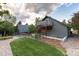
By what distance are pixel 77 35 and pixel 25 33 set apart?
32 centimetres

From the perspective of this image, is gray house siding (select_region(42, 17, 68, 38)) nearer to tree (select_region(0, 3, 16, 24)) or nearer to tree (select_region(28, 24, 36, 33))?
tree (select_region(28, 24, 36, 33))

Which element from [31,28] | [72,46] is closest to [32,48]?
[31,28]

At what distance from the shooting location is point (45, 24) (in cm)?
119

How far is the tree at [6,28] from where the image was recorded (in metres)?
1.18

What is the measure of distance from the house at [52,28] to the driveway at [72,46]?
34 millimetres

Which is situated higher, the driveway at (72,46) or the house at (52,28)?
the house at (52,28)

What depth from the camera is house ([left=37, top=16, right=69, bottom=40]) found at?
1.18 m

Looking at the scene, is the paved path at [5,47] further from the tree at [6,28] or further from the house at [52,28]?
the house at [52,28]

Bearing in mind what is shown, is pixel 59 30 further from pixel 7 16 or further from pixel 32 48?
pixel 7 16

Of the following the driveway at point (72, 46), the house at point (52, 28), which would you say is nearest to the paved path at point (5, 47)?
the house at point (52, 28)

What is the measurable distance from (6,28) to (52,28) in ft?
0.92

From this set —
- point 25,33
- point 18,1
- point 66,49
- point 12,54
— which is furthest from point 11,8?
point 66,49

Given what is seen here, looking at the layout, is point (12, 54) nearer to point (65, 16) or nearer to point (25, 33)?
point (25, 33)

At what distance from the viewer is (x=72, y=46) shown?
1.17 m
